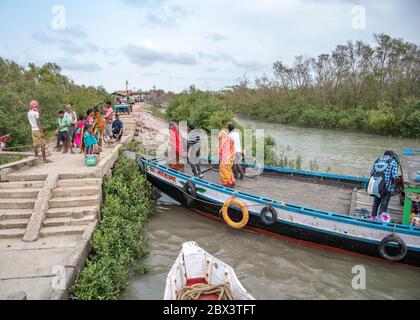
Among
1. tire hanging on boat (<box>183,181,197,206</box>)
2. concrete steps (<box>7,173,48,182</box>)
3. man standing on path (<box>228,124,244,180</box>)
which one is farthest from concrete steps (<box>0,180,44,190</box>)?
man standing on path (<box>228,124,244,180</box>)

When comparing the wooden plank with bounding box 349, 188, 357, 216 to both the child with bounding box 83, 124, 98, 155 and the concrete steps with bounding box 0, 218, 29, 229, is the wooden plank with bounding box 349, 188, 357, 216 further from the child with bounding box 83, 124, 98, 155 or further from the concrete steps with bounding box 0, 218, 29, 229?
the child with bounding box 83, 124, 98, 155

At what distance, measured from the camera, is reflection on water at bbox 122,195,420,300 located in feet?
19.0

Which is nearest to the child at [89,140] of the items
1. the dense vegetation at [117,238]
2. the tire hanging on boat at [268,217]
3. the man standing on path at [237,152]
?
the dense vegetation at [117,238]

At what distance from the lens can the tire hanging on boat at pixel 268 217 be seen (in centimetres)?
723

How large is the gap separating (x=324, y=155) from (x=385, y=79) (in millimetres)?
17819

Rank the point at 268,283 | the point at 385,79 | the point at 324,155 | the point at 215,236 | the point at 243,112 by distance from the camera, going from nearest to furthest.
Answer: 1. the point at 268,283
2. the point at 215,236
3. the point at 324,155
4. the point at 385,79
5. the point at 243,112

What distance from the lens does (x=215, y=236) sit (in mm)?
7883

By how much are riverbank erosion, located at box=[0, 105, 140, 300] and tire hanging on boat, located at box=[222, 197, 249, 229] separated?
9.58 feet

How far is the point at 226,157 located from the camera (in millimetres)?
8234

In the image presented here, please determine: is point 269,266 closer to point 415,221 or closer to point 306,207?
point 306,207
